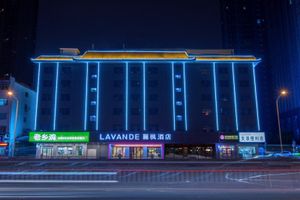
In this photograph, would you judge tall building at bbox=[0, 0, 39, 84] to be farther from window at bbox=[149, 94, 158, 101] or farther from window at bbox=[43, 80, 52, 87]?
window at bbox=[149, 94, 158, 101]

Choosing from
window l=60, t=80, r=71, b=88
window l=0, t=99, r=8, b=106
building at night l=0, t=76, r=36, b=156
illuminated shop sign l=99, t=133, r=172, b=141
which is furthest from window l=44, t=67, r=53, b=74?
illuminated shop sign l=99, t=133, r=172, b=141

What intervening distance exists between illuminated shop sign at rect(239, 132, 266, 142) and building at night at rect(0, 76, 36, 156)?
40303mm

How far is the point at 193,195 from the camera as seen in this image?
38.0 feet

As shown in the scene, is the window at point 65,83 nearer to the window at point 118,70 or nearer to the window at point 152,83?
the window at point 118,70

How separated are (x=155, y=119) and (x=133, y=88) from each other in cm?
748

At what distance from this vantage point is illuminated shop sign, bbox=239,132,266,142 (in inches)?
2019


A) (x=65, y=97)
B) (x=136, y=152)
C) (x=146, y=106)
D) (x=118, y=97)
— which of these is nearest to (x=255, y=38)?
(x=146, y=106)

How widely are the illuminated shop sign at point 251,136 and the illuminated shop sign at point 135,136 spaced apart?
42.9ft

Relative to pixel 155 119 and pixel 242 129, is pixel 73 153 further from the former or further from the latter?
pixel 242 129

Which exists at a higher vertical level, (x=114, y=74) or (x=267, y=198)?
(x=114, y=74)

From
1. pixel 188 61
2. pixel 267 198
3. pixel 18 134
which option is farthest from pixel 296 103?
pixel 267 198

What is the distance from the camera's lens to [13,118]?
55.6 m

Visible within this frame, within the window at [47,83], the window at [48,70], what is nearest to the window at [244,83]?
the window at [47,83]

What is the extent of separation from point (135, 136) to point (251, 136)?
21.0m
